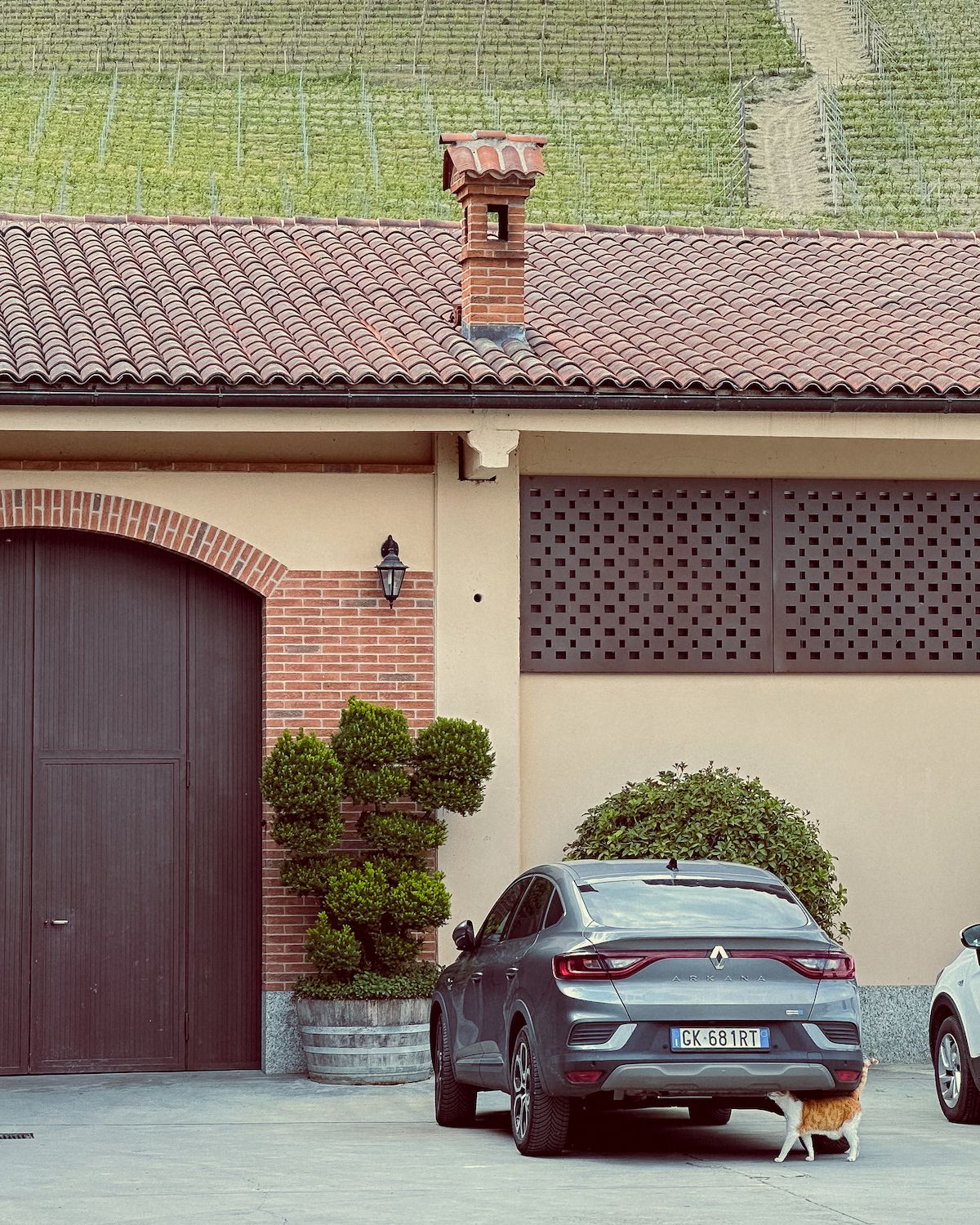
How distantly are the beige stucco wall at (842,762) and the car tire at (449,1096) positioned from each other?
3171mm

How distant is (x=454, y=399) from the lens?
1288 cm

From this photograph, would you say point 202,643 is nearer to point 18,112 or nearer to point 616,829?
point 616,829

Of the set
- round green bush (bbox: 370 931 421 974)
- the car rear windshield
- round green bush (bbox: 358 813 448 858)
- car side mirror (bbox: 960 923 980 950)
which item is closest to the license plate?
the car rear windshield

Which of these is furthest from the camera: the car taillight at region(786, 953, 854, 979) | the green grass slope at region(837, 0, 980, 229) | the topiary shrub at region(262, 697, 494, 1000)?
the green grass slope at region(837, 0, 980, 229)

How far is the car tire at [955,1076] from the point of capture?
10.3m

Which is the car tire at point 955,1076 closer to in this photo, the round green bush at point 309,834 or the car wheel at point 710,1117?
the car wheel at point 710,1117

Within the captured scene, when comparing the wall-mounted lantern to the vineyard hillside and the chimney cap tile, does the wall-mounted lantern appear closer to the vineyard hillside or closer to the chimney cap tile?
the chimney cap tile

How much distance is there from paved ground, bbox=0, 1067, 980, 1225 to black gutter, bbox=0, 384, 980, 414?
4644 millimetres

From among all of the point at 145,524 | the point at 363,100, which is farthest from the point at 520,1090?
the point at 363,100

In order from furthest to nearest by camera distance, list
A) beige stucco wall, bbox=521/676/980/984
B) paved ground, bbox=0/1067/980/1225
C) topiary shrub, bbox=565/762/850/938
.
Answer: beige stucco wall, bbox=521/676/980/984
topiary shrub, bbox=565/762/850/938
paved ground, bbox=0/1067/980/1225

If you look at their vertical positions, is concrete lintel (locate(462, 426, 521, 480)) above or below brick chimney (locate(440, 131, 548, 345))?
below

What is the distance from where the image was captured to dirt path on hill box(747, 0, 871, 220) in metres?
A: 56.4

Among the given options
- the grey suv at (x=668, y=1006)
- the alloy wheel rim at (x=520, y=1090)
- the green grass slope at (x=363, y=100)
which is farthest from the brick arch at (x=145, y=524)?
the green grass slope at (x=363, y=100)

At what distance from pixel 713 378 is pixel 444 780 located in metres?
3.48
